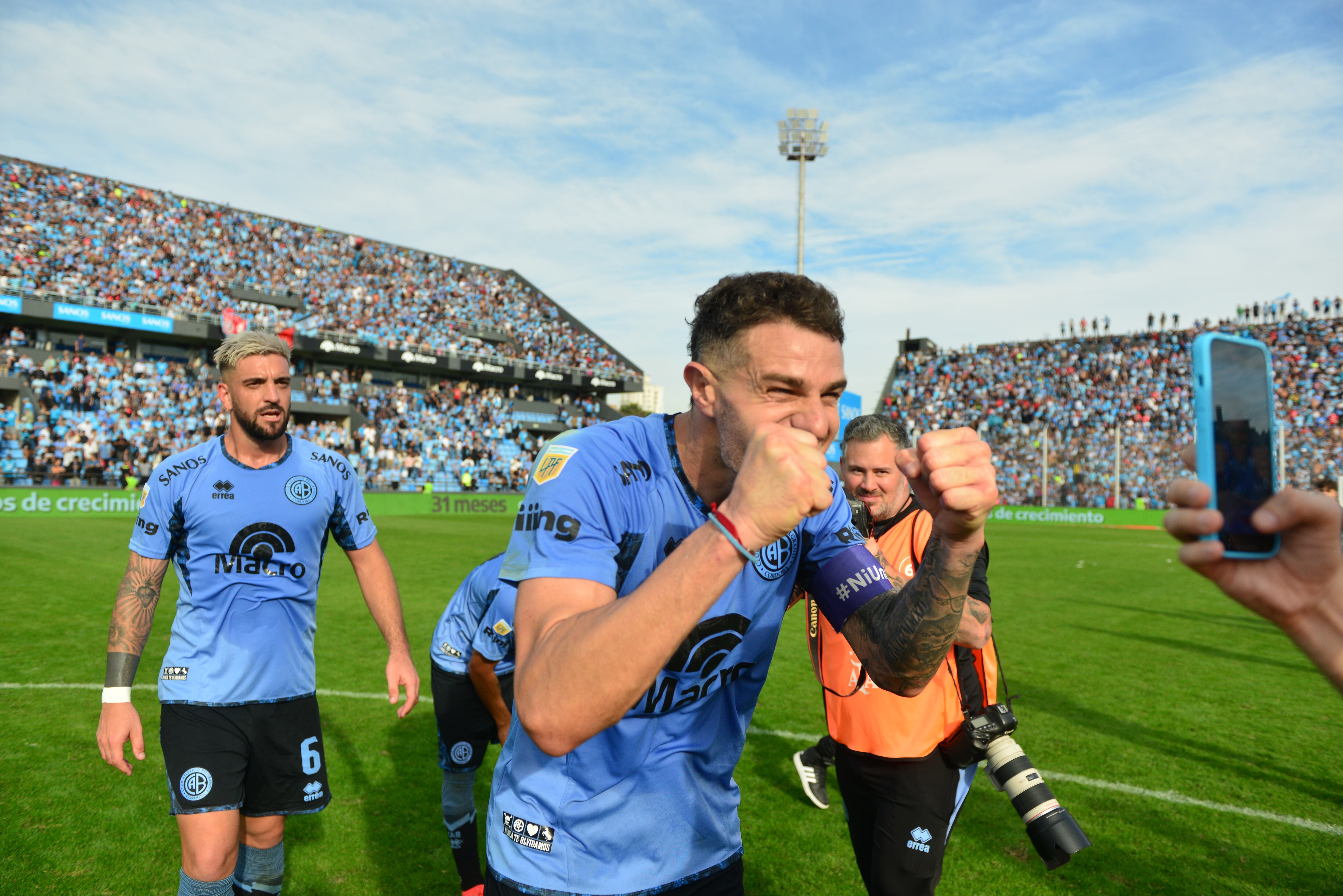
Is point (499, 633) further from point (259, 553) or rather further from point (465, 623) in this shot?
point (259, 553)

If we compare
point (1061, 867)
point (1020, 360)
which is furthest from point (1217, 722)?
point (1020, 360)

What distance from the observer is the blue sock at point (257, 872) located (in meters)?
3.55

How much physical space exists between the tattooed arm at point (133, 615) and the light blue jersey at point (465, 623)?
1.45 m

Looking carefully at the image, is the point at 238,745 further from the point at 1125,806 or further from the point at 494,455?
the point at 494,455

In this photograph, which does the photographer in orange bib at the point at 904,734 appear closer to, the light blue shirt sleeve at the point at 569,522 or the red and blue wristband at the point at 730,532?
the light blue shirt sleeve at the point at 569,522

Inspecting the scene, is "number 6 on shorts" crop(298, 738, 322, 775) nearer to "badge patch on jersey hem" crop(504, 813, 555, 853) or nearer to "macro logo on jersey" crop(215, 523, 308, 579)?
"macro logo on jersey" crop(215, 523, 308, 579)

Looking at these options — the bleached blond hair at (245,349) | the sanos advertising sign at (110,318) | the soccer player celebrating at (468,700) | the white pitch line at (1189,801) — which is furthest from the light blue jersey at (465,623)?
the sanos advertising sign at (110,318)

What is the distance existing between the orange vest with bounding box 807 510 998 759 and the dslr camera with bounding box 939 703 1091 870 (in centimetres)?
11

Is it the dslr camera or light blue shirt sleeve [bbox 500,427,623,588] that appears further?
the dslr camera

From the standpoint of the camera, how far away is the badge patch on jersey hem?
2.02 meters

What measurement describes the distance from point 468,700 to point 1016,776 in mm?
3030

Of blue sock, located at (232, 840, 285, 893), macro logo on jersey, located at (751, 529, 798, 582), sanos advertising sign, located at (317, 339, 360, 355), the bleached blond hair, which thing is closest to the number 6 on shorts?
blue sock, located at (232, 840, 285, 893)

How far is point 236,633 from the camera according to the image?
3574mm

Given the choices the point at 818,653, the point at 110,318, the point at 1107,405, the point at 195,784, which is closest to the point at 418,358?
the point at 110,318
